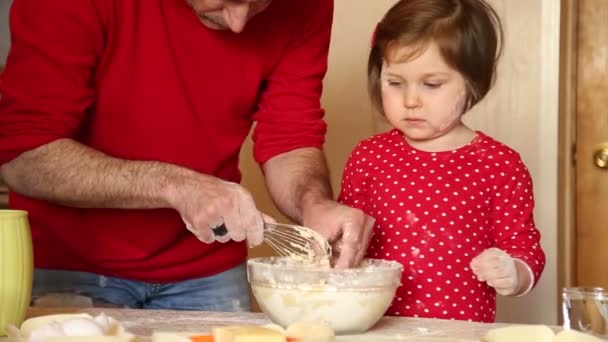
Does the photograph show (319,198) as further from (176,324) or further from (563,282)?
(563,282)

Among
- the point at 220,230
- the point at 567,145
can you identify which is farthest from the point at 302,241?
the point at 567,145

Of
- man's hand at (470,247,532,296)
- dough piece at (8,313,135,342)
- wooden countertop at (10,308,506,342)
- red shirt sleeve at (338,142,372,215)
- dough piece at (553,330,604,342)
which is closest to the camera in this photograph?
dough piece at (8,313,135,342)

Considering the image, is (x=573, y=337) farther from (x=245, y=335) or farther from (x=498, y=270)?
(x=498, y=270)

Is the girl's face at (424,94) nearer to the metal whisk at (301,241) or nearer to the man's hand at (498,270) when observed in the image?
the man's hand at (498,270)

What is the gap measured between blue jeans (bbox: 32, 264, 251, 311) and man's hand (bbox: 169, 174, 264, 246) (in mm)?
346

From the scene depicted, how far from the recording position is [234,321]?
1.29 m

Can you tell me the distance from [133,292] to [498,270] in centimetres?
66

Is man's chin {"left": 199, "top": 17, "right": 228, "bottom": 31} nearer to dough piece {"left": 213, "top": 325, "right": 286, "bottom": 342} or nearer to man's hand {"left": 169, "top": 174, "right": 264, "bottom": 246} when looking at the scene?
Answer: man's hand {"left": 169, "top": 174, "right": 264, "bottom": 246}

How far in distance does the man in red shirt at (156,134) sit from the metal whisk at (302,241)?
4 cm

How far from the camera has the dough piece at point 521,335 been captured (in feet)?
3.59

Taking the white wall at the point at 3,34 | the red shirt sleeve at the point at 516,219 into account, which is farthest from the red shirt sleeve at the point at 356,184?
the white wall at the point at 3,34

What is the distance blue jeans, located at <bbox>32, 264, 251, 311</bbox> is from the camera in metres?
1.72


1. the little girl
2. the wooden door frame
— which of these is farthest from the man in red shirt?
the wooden door frame

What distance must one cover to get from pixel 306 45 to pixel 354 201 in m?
0.34
